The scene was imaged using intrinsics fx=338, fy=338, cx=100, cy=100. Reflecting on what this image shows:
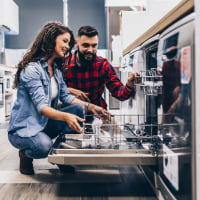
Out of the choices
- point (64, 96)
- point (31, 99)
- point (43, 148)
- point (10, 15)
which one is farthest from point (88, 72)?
point (10, 15)

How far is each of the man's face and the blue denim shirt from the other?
0.50 metres

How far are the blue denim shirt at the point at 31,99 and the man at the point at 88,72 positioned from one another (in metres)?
0.46

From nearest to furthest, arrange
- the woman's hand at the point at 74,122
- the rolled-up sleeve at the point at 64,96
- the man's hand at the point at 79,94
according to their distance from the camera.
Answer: the woman's hand at the point at 74,122, the rolled-up sleeve at the point at 64,96, the man's hand at the point at 79,94

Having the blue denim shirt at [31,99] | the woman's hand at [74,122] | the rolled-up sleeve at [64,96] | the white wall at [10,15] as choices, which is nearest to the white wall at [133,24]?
the rolled-up sleeve at [64,96]

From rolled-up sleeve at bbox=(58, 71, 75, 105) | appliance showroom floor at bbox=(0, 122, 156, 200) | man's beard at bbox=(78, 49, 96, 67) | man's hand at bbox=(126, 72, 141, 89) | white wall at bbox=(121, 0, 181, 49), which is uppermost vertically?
white wall at bbox=(121, 0, 181, 49)

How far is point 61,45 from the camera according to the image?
1757 mm

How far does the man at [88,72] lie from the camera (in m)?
2.15

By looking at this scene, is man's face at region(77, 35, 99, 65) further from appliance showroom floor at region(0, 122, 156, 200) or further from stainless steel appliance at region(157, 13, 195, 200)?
stainless steel appliance at region(157, 13, 195, 200)

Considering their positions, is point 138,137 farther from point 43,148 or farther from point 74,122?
point 43,148

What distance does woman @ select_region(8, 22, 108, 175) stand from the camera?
63.1 inches

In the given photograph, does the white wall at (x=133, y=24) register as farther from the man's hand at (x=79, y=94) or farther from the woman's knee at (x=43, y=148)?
the woman's knee at (x=43, y=148)

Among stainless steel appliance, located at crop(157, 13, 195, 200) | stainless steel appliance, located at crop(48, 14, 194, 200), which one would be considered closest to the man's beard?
stainless steel appliance, located at crop(48, 14, 194, 200)

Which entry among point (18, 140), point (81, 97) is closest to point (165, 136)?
point (18, 140)

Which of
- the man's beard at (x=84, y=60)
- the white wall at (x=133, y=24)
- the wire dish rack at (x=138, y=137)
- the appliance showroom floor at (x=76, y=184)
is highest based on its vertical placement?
the white wall at (x=133, y=24)
